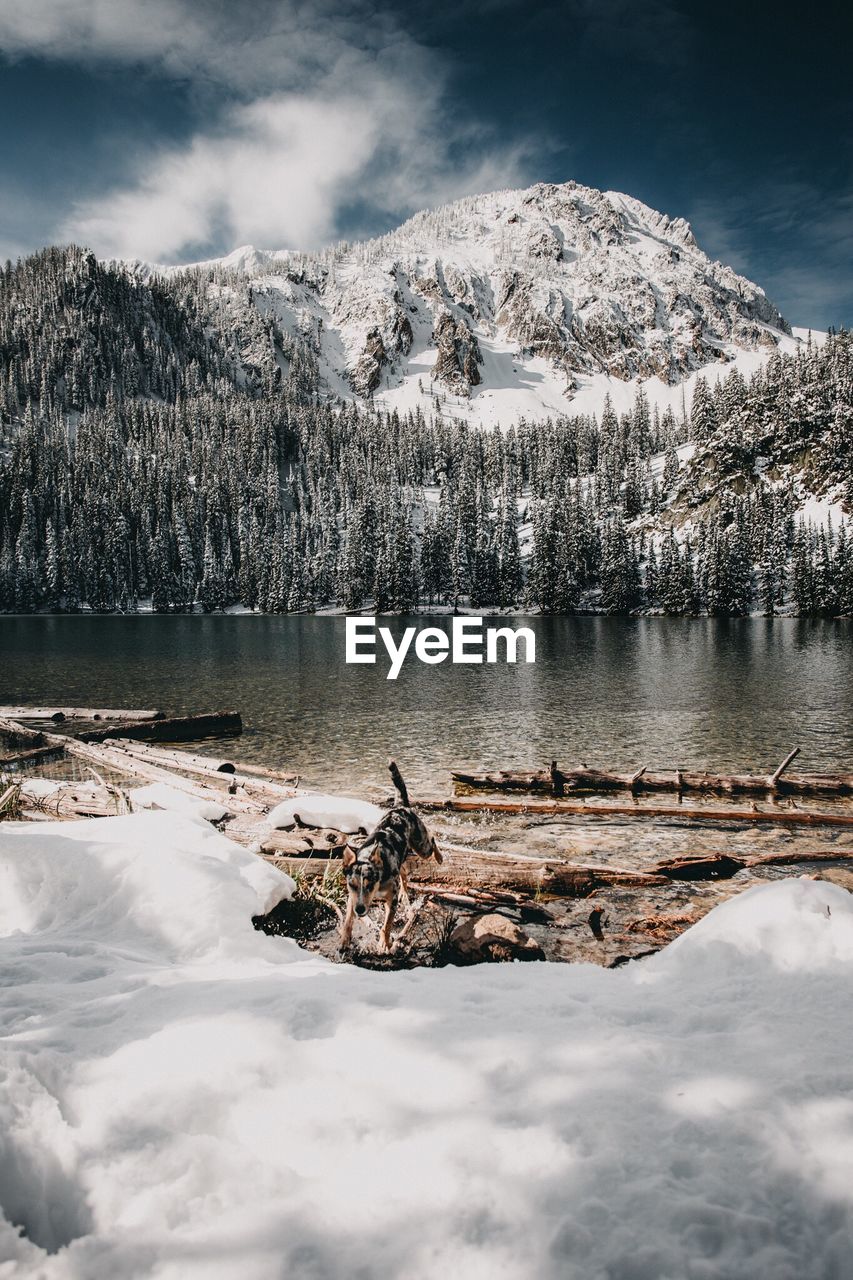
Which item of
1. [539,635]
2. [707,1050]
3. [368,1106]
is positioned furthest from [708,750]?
[539,635]

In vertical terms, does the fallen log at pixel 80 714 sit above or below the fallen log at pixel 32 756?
above

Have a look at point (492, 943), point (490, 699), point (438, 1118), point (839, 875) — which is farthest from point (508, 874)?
point (490, 699)

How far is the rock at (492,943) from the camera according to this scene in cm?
768

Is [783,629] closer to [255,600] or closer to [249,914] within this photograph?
[249,914]

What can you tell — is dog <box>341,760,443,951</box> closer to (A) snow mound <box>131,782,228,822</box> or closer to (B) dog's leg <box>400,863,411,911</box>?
(B) dog's leg <box>400,863,411,911</box>

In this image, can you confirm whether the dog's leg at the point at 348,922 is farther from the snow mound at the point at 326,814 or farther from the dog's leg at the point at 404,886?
the snow mound at the point at 326,814

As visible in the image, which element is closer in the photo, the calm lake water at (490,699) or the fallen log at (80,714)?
the calm lake water at (490,699)

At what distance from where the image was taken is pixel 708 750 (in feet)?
73.3

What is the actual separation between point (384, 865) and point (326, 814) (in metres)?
3.94

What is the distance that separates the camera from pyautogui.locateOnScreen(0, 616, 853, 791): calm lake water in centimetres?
2197

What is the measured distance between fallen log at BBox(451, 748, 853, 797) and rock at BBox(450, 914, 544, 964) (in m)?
9.02

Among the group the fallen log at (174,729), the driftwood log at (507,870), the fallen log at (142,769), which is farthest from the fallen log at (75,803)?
the fallen log at (174,729)

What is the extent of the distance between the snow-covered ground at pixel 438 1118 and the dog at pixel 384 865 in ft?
6.92

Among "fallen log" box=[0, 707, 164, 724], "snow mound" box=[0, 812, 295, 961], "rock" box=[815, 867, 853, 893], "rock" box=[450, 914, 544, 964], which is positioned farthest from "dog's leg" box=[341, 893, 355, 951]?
"fallen log" box=[0, 707, 164, 724]
